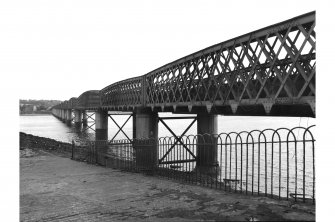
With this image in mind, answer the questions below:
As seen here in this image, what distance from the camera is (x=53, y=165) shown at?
47.3ft

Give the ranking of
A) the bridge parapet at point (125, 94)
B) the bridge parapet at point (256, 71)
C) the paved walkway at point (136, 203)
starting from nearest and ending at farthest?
the paved walkway at point (136, 203), the bridge parapet at point (256, 71), the bridge parapet at point (125, 94)

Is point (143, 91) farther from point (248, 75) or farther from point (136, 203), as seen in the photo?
point (136, 203)

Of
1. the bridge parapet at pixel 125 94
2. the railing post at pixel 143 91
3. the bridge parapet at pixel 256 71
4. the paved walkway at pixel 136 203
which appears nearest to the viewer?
the paved walkway at pixel 136 203

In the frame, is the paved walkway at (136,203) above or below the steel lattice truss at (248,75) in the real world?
below

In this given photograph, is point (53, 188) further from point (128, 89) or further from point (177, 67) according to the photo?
point (128, 89)

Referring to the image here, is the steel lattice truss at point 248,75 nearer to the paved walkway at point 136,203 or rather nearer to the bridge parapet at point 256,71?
the bridge parapet at point 256,71

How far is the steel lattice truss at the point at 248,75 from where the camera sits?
9766mm

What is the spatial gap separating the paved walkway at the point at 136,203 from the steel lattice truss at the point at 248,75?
4.47 meters

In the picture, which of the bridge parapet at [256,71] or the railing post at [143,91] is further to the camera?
the railing post at [143,91]

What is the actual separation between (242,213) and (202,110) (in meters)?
13.3

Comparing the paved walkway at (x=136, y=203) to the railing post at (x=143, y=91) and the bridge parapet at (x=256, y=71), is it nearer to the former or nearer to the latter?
the bridge parapet at (x=256, y=71)

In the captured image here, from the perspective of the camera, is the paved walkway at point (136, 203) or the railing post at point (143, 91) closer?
the paved walkway at point (136, 203)

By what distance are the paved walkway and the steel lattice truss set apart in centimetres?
447

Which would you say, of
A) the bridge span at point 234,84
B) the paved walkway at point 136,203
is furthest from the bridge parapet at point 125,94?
the paved walkway at point 136,203
